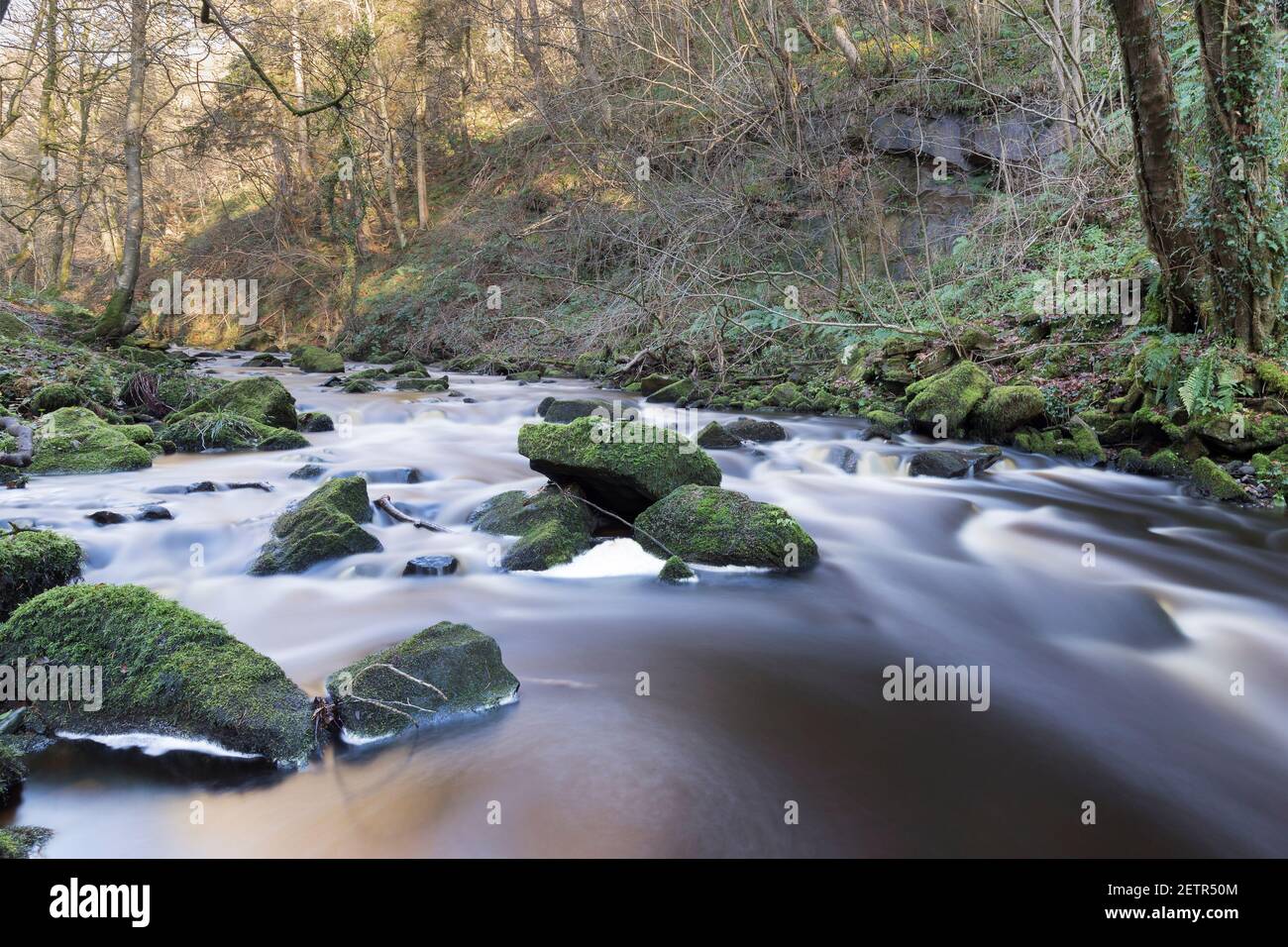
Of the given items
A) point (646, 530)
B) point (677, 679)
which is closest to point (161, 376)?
point (646, 530)

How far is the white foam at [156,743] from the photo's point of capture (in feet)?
11.2

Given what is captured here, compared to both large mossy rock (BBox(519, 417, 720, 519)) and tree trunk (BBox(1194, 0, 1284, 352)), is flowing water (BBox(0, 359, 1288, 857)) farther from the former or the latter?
tree trunk (BBox(1194, 0, 1284, 352))

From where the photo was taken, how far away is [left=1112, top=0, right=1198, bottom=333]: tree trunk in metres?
8.08

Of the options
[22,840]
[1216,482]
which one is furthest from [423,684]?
[1216,482]

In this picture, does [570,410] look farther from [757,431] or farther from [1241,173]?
[1241,173]

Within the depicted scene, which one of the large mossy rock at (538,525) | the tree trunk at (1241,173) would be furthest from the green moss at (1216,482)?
the large mossy rock at (538,525)

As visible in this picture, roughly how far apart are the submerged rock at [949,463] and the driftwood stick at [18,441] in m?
9.95

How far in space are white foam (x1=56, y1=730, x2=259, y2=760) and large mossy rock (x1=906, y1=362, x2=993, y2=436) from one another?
371 inches

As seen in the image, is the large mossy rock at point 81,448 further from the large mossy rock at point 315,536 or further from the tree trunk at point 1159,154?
the tree trunk at point 1159,154

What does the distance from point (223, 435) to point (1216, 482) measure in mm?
11636

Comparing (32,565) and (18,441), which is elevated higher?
(18,441)

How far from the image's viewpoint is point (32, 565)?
15.3ft

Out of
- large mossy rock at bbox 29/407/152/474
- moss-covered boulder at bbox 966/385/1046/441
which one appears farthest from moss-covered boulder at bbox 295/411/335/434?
moss-covered boulder at bbox 966/385/1046/441
